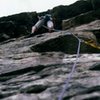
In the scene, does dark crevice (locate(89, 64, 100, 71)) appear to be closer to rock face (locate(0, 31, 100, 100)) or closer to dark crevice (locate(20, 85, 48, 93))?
→ rock face (locate(0, 31, 100, 100))

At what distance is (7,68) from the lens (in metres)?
14.5

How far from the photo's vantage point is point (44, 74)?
13.0m

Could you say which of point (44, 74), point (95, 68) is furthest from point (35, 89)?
point (95, 68)

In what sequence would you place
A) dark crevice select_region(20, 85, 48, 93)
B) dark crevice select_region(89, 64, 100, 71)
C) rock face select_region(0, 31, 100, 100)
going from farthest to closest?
1. dark crevice select_region(89, 64, 100, 71)
2. dark crevice select_region(20, 85, 48, 93)
3. rock face select_region(0, 31, 100, 100)

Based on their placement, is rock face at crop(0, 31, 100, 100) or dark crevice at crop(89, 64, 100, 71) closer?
rock face at crop(0, 31, 100, 100)

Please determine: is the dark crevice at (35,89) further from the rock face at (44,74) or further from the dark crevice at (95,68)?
the dark crevice at (95,68)

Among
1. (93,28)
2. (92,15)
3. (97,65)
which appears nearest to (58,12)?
(92,15)

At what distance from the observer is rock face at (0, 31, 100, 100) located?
10.8m

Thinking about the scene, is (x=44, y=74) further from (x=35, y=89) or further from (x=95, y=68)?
(x=95, y=68)

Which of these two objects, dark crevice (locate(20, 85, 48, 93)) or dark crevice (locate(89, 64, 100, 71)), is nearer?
dark crevice (locate(20, 85, 48, 93))

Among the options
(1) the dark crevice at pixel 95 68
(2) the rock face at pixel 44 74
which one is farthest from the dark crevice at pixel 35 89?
(1) the dark crevice at pixel 95 68

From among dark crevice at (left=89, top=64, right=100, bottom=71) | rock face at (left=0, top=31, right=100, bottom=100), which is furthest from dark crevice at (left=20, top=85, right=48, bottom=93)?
dark crevice at (left=89, top=64, right=100, bottom=71)

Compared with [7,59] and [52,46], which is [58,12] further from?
[7,59]

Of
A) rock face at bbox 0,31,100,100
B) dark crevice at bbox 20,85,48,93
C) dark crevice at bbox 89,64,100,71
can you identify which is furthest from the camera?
dark crevice at bbox 89,64,100,71
